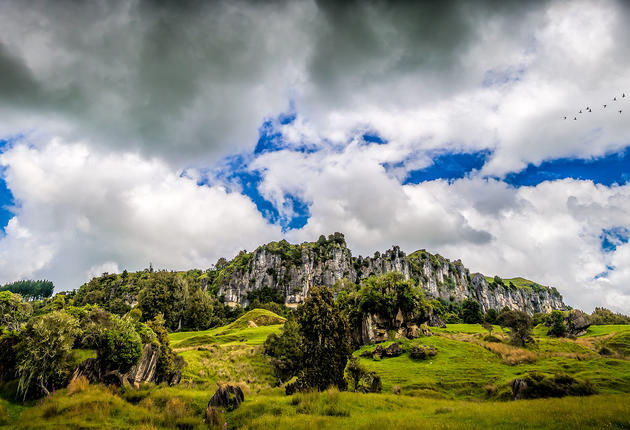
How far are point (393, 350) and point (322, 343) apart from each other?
85.4 feet

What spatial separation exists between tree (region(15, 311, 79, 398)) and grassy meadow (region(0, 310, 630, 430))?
61.5 inches

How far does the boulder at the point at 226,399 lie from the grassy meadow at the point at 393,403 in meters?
0.86

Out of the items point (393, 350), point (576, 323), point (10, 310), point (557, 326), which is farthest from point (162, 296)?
point (576, 323)

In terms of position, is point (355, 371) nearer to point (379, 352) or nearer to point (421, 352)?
point (421, 352)

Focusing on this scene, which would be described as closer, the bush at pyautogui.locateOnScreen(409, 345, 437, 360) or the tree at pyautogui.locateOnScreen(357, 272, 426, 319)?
the bush at pyautogui.locateOnScreen(409, 345, 437, 360)

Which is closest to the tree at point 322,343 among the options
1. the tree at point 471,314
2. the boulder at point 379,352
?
the boulder at point 379,352

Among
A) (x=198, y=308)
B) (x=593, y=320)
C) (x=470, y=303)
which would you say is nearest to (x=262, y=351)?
(x=198, y=308)

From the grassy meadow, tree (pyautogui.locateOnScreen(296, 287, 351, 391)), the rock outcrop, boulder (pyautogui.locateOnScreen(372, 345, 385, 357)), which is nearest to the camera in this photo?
the grassy meadow

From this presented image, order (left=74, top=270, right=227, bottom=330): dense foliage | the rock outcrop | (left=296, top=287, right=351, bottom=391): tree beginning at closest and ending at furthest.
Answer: (left=296, top=287, right=351, bottom=391): tree, the rock outcrop, (left=74, top=270, right=227, bottom=330): dense foliage

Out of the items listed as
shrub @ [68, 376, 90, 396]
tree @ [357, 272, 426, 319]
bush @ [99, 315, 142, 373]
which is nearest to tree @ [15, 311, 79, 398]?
shrub @ [68, 376, 90, 396]

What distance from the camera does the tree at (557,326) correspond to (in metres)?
65.5

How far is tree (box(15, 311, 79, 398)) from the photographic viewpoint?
75.6ft

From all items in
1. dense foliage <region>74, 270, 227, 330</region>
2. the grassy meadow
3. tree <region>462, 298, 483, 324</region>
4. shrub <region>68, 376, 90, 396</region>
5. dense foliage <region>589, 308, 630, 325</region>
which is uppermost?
dense foliage <region>74, 270, 227, 330</region>

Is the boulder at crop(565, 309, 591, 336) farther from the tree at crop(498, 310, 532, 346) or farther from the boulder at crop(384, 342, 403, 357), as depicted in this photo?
the boulder at crop(384, 342, 403, 357)
